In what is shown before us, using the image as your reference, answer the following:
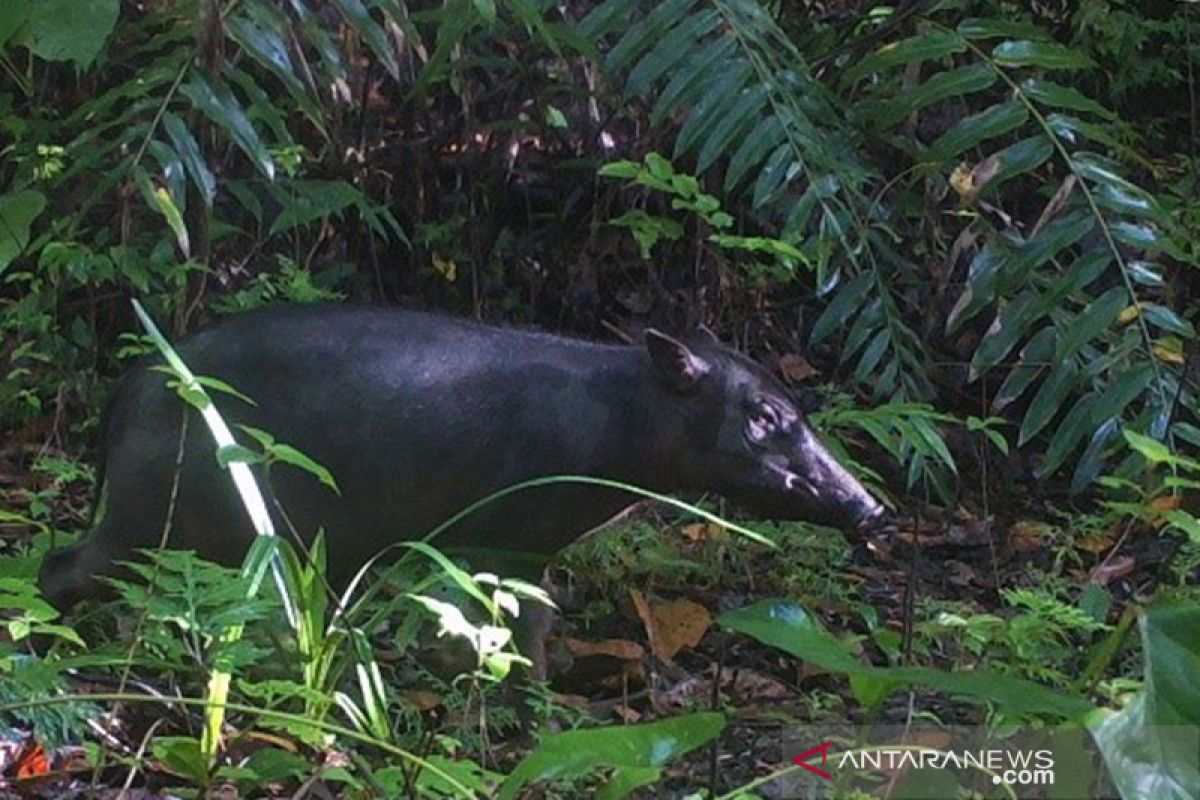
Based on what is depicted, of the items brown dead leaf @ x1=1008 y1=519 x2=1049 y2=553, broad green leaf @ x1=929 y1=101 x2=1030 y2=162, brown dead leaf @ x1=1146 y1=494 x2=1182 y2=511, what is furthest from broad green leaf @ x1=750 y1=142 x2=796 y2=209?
brown dead leaf @ x1=1008 y1=519 x2=1049 y2=553

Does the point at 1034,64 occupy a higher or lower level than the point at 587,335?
higher

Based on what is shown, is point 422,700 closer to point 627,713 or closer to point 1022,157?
point 627,713

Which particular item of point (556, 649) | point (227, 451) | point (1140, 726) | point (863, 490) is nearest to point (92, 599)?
point (556, 649)

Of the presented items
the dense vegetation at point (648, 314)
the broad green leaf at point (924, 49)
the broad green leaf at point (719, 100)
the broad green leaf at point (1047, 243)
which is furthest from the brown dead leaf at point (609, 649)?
the broad green leaf at point (924, 49)

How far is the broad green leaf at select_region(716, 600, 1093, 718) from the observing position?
8.48 ft

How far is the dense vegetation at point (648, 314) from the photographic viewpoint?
3.15 meters

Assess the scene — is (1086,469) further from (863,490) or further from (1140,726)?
(1140,726)

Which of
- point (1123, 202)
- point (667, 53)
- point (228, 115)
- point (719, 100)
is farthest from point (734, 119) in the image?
point (228, 115)

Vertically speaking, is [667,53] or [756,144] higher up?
[667,53]

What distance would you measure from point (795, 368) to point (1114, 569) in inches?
65.0

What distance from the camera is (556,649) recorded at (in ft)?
16.1

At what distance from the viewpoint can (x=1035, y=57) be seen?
5.05 meters

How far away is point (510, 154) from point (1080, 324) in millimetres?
2443

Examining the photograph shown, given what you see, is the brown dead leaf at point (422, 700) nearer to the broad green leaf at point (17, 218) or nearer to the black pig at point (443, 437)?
the black pig at point (443, 437)
